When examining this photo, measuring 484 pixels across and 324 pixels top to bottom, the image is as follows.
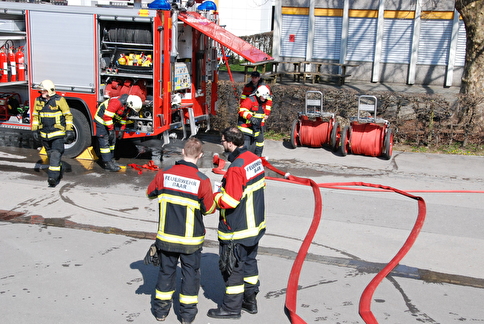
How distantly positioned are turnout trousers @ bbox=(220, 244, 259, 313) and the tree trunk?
8.97 meters

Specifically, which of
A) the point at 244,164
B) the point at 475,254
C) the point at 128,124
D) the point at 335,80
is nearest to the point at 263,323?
the point at 244,164

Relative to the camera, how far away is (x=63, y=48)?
31.5ft

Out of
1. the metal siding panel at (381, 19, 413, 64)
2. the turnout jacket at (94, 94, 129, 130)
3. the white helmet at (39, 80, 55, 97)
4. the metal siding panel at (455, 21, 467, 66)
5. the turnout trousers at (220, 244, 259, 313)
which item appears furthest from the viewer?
the metal siding panel at (381, 19, 413, 64)

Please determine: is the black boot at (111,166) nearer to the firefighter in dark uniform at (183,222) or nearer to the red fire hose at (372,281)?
the red fire hose at (372,281)

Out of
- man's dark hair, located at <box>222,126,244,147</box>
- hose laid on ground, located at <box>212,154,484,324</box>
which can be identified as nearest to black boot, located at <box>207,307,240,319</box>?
hose laid on ground, located at <box>212,154,484,324</box>

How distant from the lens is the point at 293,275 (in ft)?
17.9

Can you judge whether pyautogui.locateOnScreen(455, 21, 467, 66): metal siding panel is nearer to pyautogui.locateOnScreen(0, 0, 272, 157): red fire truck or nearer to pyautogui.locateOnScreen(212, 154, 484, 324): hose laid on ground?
pyautogui.locateOnScreen(0, 0, 272, 157): red fire truck

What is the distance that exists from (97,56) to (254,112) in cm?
291

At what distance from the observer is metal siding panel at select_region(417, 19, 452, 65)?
19.7 meters

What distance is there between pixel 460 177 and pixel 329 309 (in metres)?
5.67

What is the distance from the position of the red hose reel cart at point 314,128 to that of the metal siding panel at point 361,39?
33.7 ft

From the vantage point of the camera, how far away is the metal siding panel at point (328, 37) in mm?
20719

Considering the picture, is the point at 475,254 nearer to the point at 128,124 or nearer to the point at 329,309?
the point at 329,309

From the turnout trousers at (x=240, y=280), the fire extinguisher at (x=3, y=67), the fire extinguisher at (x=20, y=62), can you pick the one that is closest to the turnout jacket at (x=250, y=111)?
the fire extinguisher at (x=20, y=62)
